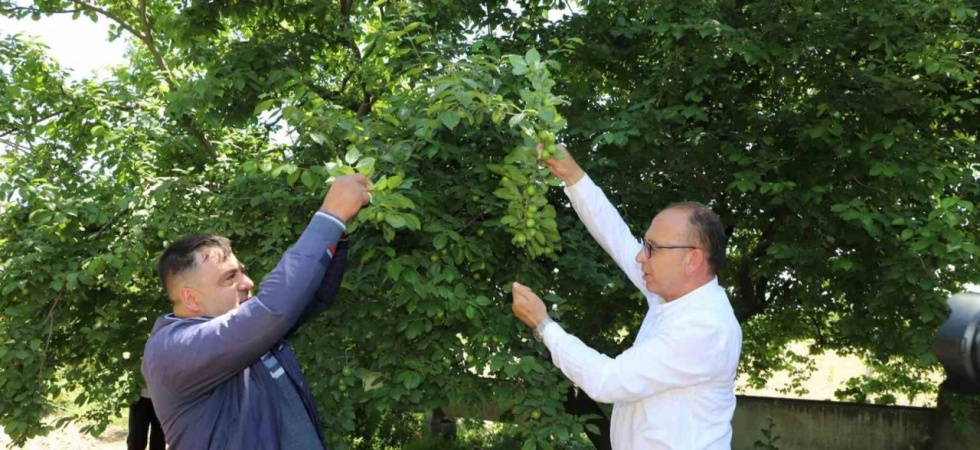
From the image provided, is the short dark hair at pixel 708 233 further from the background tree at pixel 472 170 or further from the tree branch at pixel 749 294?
the tree branch at pixel 749 294

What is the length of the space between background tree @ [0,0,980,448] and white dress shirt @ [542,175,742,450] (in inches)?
27.1

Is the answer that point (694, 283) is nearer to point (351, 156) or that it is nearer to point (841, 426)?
point (351, 156)

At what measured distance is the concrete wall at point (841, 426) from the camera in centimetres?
962

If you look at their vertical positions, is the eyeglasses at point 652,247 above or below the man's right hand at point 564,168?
below

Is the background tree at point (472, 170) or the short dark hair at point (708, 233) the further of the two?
the background tree at point (472, 170)

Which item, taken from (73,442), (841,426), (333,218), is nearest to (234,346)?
(333,218)

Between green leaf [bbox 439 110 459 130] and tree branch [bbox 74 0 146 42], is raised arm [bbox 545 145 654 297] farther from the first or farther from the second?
tree branch [bbox 74 0 146 42]

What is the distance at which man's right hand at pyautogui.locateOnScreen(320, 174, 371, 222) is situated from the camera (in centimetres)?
233

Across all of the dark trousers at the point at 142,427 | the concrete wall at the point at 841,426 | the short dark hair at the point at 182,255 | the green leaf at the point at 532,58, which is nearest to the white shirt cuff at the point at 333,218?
the short dark hair at the point at 182,255

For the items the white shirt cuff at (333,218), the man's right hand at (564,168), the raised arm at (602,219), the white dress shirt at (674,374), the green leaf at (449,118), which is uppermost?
the green leaf at (449,118)

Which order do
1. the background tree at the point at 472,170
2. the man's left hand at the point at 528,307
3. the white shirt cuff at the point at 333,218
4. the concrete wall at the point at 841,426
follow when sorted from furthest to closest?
the concrete wall at the point at 841,426, the background tree at the point at 472,170, the man's left hand at the point at 528,307, the white shirt cuff at the point at 333,218

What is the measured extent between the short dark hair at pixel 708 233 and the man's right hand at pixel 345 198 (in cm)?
97

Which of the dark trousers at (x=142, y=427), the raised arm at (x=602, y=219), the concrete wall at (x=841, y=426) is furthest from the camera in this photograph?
the concrete wall at (x=841, y=426)

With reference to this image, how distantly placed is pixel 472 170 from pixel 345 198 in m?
1.40
